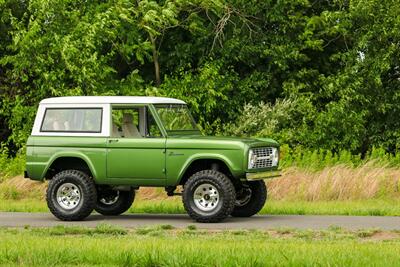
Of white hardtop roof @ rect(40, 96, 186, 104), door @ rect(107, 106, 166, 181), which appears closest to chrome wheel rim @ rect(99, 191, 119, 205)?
door @ rect(107, 106, 166, 181)

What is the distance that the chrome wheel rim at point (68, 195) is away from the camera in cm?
1702

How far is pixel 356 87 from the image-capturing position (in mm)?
28969

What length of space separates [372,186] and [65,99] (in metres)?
6.97

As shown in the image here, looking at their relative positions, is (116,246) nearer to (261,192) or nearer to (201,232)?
(201,232)

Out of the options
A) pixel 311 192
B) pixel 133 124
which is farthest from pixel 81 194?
pixel 311 192

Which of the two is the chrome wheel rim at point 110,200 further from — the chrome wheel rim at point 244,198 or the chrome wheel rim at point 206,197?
the chrome wheel rim at point 206,197

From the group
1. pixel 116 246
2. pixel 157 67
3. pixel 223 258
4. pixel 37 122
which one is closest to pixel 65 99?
pixel 37 122

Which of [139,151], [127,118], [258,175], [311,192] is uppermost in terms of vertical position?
[127,118]

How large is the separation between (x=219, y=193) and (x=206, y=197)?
33cm

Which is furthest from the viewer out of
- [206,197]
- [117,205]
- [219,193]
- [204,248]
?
[117,205]

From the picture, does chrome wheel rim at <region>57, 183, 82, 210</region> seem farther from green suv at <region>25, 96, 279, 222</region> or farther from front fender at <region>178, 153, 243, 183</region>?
front fender at <region>178, 153, 243, 183</region>

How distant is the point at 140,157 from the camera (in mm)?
16719

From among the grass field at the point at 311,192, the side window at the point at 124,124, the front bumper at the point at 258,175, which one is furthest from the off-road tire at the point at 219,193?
the grass field at the point at 311,192

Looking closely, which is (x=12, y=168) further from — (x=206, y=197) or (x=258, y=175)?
(x=258, y=175)
